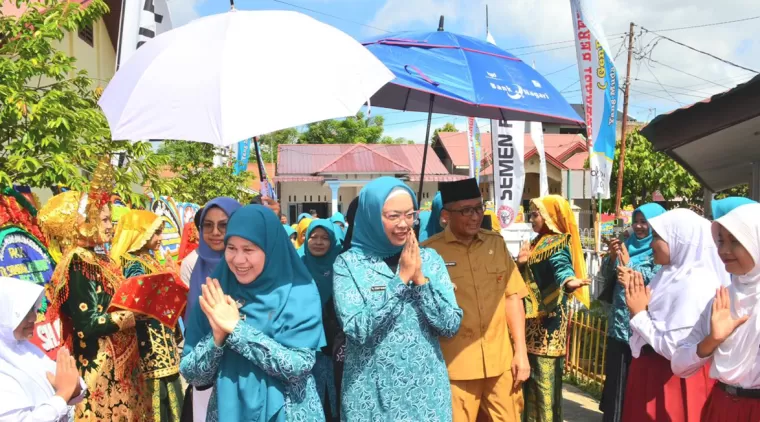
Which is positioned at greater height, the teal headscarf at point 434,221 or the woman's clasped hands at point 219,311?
the teal headscarf at point 434,221

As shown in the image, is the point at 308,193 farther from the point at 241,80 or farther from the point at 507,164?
the point at 241,80

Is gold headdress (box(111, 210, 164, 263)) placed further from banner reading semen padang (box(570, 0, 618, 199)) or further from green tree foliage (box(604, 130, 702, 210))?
green tree foliage (box(604, 130, 702, 210))

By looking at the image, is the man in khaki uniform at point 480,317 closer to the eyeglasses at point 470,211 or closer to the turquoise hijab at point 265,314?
the eyeglasses at point 470,211

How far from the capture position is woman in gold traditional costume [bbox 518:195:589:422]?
4.39 meters

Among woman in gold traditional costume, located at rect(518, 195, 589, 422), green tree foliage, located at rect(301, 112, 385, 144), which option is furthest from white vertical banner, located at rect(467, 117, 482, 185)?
green tree foliage, located at rect(301, 112, 385, 144)

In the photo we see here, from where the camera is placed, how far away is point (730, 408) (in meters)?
2.62

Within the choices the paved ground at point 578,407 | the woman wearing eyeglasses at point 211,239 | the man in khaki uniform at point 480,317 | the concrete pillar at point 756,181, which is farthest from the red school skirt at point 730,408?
the concrete pillar at point 756,181

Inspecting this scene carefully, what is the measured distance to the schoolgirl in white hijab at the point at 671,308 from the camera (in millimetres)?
3074

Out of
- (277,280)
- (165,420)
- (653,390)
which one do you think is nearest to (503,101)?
(277,280)

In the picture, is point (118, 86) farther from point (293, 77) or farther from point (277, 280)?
point (277, 280)

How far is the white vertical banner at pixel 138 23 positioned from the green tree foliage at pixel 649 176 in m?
18.5

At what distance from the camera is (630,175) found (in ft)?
74.5

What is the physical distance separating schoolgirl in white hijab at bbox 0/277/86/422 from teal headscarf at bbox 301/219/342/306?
1.47 m

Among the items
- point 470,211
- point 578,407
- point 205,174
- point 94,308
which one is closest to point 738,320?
point 470,211
